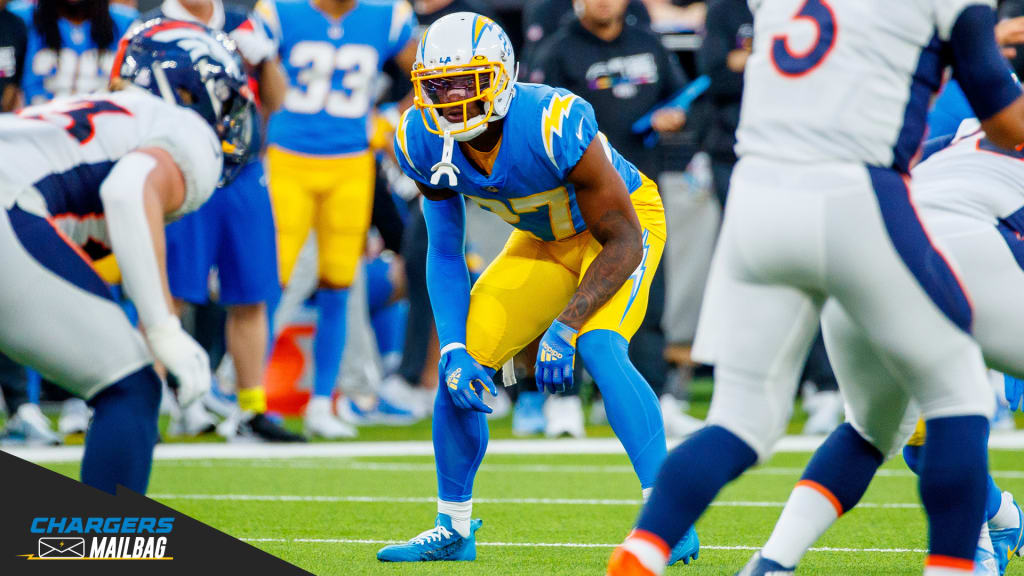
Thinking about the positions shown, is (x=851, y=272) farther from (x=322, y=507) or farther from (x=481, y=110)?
(x=322, y=507)

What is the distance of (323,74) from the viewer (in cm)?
726

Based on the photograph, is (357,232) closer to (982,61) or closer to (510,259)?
(510,259)

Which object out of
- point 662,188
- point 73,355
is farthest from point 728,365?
point 662,188

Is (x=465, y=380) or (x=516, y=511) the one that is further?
(x=516, y=511)

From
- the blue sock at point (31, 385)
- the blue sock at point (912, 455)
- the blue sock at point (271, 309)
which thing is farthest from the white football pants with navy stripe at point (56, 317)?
the blue sock at point (31, 385)

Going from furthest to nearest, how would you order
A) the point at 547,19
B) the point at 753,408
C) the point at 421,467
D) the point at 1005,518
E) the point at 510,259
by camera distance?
the point at 547,19, the point at 421,467, the point at 510,259, the point at 1005,518, the point at 753,408

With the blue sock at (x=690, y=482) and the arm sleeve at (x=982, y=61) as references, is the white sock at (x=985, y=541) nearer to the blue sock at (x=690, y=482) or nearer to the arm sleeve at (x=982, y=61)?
the blue sock at (x=690, y=482)

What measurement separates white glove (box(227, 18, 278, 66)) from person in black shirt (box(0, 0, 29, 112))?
1.21m

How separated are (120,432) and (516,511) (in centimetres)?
213

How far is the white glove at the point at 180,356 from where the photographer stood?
3092 millimetres

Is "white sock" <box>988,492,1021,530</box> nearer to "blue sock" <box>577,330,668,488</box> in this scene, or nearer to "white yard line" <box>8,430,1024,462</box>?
"blue sock" <box>577,330,668,488</box>

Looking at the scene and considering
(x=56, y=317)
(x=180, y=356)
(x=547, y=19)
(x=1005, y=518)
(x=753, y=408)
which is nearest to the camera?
(x=753, y=408)

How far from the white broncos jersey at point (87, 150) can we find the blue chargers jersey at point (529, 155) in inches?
24.2

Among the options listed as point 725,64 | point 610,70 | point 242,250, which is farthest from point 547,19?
point 242,250
